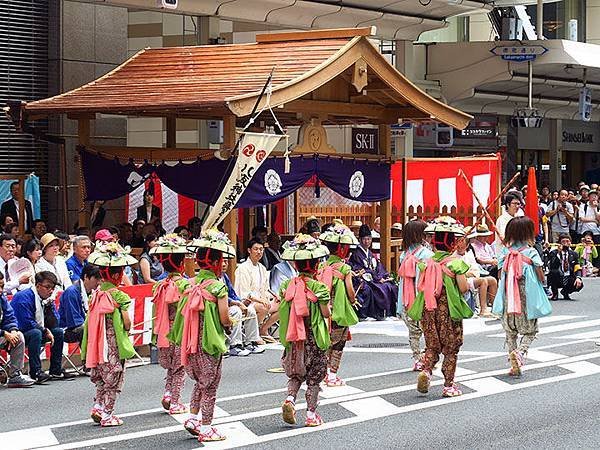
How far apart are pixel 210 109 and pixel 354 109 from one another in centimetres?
327

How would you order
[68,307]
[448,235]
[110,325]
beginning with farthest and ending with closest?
[68,307] < [448,235] < [110,325]

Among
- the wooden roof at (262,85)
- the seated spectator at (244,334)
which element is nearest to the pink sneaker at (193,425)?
the seated spectator at (244,334)

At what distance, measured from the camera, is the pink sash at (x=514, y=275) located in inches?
570

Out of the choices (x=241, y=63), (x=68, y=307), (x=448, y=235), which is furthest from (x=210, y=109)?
(x=448, y=235)

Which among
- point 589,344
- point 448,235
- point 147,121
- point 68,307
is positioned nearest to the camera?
point 448,235

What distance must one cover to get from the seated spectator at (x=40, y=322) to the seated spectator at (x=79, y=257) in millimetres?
1471

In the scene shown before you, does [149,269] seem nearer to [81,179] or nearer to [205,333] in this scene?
[81,179]

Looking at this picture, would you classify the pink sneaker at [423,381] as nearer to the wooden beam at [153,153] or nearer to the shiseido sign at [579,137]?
the wooden beam at [153,153]

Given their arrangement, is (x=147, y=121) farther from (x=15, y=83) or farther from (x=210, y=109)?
(x=210, y=109)

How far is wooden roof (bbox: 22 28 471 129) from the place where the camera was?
17641 mm

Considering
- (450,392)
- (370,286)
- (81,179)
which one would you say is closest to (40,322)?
(450,392)

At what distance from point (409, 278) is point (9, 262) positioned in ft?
15.3

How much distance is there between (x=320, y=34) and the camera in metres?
19.2

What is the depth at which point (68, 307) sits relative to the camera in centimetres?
1453
